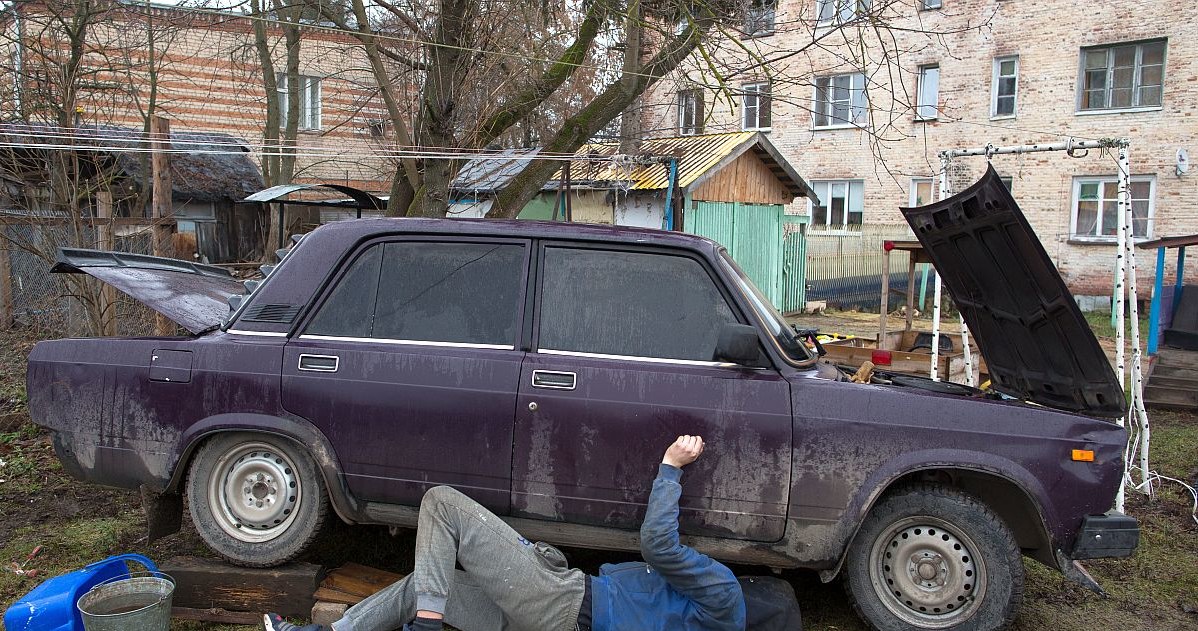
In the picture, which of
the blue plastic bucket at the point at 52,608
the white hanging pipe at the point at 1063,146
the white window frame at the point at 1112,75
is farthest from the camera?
the white window frame at the point at 1112,75

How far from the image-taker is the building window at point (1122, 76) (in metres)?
19.4

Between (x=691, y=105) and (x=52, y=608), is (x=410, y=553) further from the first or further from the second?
(x=691, y=105)

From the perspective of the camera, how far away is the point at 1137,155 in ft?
64.0

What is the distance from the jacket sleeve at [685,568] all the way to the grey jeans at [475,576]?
0.38 meters

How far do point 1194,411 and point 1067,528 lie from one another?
6966 mm

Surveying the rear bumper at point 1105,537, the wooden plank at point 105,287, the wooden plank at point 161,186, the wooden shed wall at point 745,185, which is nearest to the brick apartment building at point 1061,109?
the wooden shed wall at point 745,185

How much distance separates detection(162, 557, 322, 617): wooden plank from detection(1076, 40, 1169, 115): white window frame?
2150 centimetres

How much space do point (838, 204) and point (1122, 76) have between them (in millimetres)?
7357

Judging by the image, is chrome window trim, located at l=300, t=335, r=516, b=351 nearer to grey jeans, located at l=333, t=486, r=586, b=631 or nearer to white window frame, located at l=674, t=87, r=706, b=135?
grey jeans, located at l=333, t=486, r=586, b=631

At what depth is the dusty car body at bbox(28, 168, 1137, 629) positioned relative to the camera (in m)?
3.90

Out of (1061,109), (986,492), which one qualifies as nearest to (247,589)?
(986,492)

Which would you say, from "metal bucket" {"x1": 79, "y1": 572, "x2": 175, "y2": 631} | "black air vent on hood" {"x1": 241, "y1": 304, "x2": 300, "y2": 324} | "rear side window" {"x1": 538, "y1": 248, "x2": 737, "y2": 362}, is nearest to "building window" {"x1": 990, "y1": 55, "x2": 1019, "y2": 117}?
"rear side window" {"x1": 538, "y1": 248, "x2": 737, "y2": 362}

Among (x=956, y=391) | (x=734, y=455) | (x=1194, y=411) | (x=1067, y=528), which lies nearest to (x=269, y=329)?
(x=734, y=455)

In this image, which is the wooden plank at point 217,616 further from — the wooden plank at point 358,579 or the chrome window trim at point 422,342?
the chrome window trim at point 422,342
